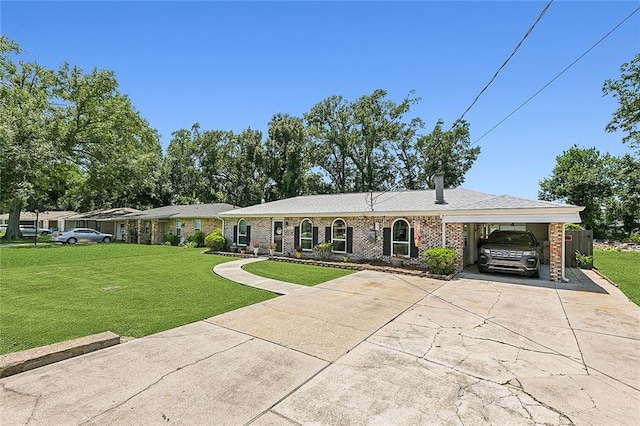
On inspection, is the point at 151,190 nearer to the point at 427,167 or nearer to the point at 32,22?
the point at 32,22

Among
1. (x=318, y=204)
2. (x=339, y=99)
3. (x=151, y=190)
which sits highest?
(x=339, y=99)

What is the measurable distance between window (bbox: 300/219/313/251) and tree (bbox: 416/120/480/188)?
64.6ft

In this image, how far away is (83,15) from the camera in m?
8.62

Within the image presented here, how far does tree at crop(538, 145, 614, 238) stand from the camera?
2919 cm

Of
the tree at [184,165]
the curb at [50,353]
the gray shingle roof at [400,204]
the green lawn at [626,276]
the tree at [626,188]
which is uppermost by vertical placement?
the tree at [184,165]

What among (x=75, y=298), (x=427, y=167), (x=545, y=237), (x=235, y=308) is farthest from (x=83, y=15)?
(x=427, y=167)

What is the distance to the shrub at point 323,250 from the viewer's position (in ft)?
46.5

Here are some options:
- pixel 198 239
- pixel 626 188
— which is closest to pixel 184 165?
pixel 198 239

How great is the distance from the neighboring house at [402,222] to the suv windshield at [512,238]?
2.83ft

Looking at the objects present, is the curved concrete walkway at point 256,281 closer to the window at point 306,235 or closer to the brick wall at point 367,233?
the window at point 306,235

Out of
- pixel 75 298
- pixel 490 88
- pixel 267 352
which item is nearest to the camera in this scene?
pixel 267 352

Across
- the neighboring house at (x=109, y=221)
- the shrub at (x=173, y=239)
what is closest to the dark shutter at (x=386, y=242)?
the shrub at (x=173, y=239)

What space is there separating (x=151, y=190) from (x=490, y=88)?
1448 inches

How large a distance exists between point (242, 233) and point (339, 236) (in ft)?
22.5
